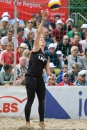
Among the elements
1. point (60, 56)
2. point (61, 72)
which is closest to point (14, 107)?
point (61, 72)

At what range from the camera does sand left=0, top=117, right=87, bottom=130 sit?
30.3 feet

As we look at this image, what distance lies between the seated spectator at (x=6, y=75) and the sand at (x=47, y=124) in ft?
3.20

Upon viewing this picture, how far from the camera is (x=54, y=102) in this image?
10.8 meters

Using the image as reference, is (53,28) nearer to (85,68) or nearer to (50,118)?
(85,68)

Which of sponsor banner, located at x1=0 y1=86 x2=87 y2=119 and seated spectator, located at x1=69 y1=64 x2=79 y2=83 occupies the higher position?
seated spectator, located at x1=69 y1=64 x2=79 y2=83

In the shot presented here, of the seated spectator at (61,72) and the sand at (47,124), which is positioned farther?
the seated spectator at (61,72)

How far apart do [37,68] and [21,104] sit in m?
2.09

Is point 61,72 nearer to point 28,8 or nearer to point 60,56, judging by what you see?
point 60,56

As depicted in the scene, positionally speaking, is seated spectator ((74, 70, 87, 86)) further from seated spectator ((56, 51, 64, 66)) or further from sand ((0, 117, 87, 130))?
sand ((0, 117, 87, 130))

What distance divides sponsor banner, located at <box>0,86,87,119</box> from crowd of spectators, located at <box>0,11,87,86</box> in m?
0.41

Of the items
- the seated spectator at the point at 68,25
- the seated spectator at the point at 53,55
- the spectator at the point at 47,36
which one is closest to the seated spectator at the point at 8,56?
the seated spectator at the point at 53,55

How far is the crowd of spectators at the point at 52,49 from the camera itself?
11375 millimetres

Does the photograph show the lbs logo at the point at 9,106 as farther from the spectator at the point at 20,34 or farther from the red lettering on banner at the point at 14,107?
the spectator at the point at 20,34

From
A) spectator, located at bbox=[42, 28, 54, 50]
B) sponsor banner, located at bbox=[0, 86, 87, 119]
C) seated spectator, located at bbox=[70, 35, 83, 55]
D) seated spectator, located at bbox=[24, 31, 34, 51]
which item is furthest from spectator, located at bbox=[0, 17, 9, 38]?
sponsor banner, located at bbox=[0, 86, 87, 119]
